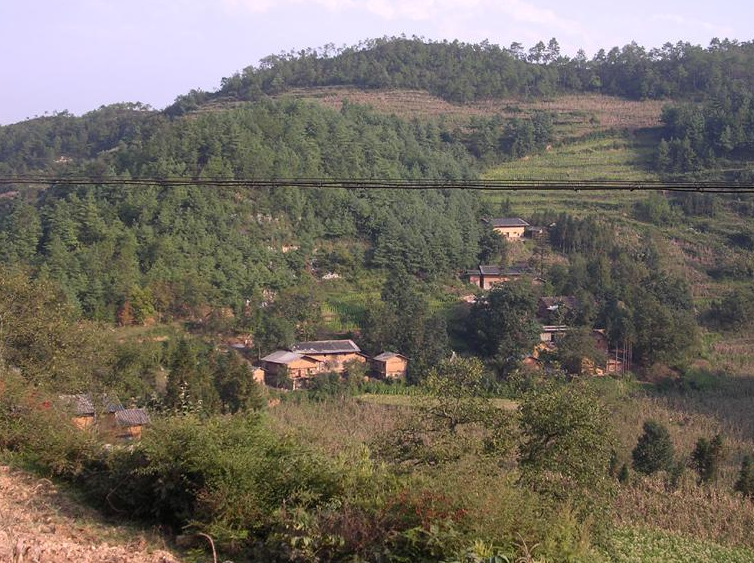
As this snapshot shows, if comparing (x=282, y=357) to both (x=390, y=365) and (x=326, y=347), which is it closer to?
(x=326, y=347)

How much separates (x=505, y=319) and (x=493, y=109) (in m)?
27.6

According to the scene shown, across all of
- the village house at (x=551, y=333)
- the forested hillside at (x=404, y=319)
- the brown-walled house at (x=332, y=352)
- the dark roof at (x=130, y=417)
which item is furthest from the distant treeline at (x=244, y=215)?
the dark roof at (x=130, y=417)

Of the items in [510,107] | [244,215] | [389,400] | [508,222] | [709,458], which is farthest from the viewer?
[510,107]

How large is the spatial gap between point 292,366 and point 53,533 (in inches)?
512

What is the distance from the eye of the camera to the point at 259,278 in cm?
2230

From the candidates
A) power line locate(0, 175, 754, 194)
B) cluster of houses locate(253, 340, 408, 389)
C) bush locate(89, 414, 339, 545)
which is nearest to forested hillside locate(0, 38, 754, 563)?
bush locate(89, 414, 339, 545)

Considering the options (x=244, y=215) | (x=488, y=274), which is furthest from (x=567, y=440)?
(x=244, y=215)

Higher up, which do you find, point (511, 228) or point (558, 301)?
point (511, 228)

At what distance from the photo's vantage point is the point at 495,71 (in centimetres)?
4872

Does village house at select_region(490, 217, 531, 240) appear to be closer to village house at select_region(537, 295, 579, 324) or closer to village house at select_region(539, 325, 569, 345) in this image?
village house at select_region(537, 295, 579, 324)

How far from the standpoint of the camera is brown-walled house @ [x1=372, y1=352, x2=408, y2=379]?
61.8ft

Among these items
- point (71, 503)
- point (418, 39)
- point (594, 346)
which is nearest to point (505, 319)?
point (594, 346)

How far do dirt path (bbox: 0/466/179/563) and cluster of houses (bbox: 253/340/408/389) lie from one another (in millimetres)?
11607

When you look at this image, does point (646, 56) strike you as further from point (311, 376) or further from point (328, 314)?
point (311, 376)
